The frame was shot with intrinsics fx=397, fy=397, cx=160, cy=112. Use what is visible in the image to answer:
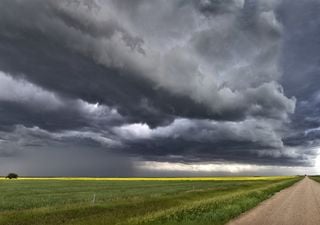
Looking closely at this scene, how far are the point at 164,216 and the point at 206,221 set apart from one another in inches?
124

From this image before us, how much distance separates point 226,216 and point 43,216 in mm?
11932

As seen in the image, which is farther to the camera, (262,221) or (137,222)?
(262,221)

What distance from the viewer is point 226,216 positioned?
25.5 metres

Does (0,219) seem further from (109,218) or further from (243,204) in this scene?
(243,204)

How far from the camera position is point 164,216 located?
24.9 metres

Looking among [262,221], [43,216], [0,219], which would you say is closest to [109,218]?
[43,216]

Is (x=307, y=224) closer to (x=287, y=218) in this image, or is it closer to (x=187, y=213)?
(x=287, y=218)

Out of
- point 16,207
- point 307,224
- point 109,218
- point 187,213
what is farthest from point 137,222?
point 16,207

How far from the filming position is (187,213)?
26.8 meters

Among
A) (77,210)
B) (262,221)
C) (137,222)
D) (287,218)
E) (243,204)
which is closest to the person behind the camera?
(137,222)

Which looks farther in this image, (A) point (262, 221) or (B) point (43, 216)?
(B) point (43, 216)

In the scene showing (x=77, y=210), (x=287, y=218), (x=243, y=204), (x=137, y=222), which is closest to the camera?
(x=137, y=222)

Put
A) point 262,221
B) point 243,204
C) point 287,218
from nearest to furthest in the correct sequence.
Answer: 1. point 262,221
2. point 287,218
3. point 243,204

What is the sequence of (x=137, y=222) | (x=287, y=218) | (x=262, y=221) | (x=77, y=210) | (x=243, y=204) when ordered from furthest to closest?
(x=243, y=204) → (x=77, y=210) → (x=287, y=218) → (x=262, y=221) → (x=137, y=222)
